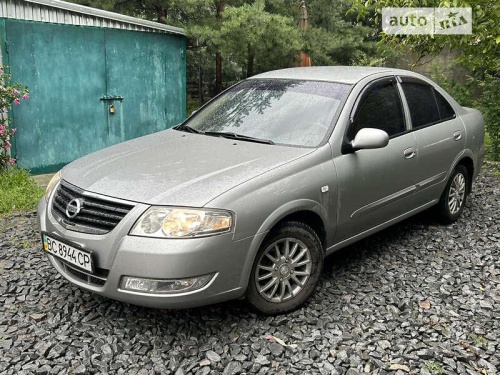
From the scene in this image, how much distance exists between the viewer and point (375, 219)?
4.08 m

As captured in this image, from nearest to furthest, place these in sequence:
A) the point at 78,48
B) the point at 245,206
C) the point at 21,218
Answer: the point at 245,206
the point at 21,218
the point at 78,48

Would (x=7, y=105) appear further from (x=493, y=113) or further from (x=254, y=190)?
(x=493, y=113)

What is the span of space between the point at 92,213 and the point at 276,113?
1684 millimetres

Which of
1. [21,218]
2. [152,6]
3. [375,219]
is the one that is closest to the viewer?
[375,219]

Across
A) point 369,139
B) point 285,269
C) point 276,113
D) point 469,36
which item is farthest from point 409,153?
point 469,36

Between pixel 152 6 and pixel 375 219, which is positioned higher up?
pixel 152 6

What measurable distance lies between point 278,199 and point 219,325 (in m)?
0.91

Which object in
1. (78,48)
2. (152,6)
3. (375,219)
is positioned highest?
(152,6)

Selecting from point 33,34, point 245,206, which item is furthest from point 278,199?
point 33,34

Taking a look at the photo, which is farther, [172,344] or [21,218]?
[21,218]

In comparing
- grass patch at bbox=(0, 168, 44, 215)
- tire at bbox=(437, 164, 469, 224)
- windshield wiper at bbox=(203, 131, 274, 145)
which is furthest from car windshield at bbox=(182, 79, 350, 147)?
grass patch at bbox=(0, 168, 44, 215)

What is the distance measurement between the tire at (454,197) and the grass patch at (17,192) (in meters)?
4.51

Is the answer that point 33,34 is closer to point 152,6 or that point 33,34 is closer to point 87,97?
point 87,97

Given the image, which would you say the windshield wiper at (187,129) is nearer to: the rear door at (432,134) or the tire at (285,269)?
the tire at (285,269)
